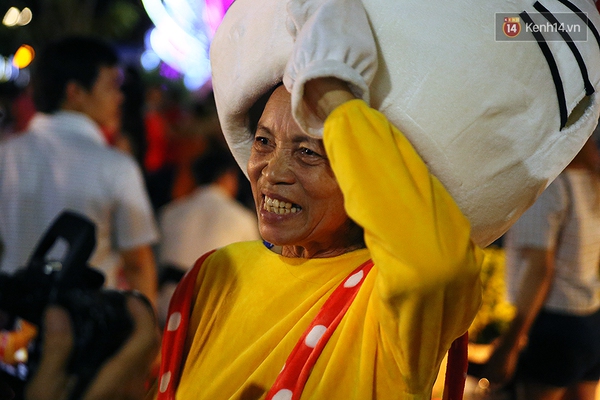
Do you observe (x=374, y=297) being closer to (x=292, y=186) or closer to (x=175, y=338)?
(x=292, y=186)

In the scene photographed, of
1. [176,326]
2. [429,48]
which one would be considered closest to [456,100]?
[429,48]

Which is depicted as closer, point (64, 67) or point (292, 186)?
point (292, 186)

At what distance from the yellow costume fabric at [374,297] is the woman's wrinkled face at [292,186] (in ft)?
0.41

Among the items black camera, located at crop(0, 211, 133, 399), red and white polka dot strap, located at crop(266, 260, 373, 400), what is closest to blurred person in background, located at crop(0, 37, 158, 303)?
black camera, located at crop(0, 211, 133, 399)

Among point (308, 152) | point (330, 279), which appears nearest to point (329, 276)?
point (330, 279)

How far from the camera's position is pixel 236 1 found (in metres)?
1.74

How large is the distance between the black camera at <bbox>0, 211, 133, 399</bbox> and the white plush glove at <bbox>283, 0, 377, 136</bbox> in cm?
72

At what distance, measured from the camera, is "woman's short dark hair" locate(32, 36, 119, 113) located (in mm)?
3588

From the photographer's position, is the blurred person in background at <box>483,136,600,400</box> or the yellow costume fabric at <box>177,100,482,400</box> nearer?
the yellow costume fabric at <box>177,100,482,400</box>

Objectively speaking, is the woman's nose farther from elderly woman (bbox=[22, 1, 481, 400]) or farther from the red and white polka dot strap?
the red and white polka dot strap

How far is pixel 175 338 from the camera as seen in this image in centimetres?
183

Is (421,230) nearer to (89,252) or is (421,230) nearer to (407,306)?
(407,306)

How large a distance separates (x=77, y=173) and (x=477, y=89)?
2351 mm

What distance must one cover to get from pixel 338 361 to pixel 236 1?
2.88 ft
